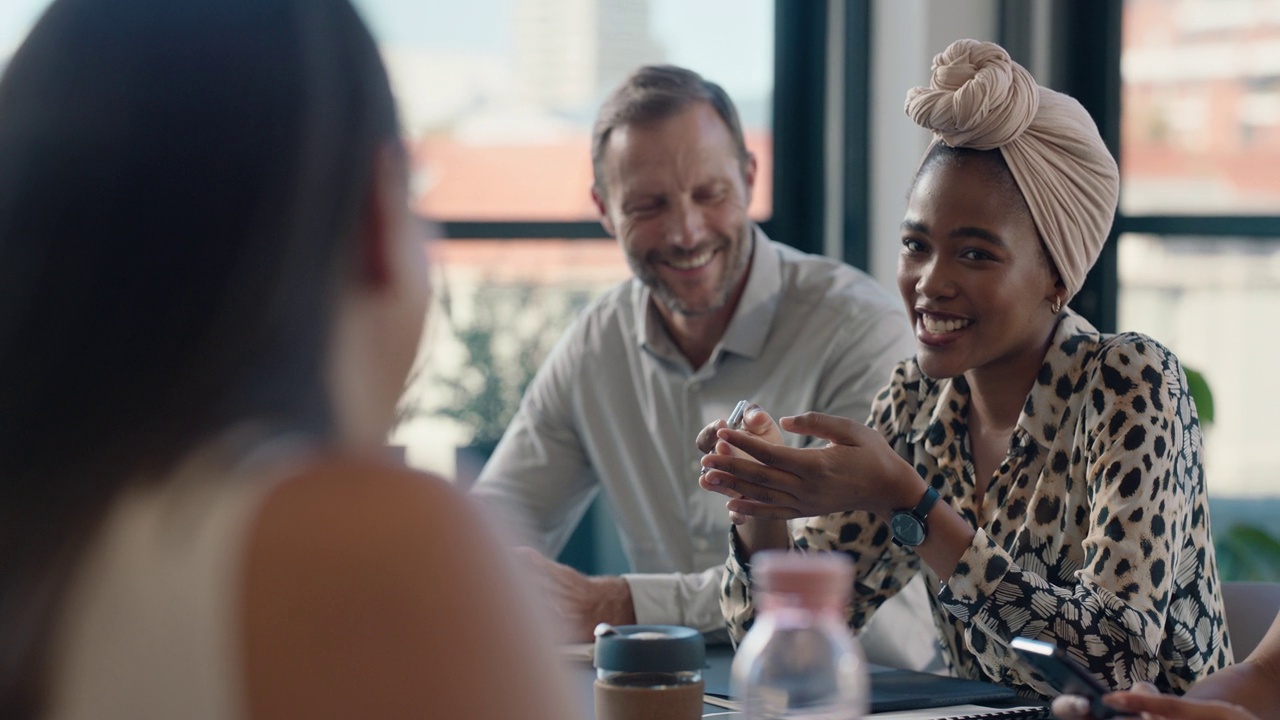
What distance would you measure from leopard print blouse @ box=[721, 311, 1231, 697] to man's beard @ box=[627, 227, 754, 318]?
75 cm

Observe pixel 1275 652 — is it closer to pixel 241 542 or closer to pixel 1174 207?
pixel 241 542

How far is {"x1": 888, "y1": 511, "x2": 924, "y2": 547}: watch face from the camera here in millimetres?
1687

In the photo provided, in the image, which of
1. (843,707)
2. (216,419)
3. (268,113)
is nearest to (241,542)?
(216,419)

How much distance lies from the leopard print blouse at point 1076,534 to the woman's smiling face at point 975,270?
0.22 feet

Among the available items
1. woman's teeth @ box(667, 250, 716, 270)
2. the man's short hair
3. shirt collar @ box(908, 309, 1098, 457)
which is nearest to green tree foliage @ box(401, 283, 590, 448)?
the man's short hair

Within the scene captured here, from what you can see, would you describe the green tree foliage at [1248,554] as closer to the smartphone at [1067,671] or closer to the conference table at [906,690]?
the conference table at [906,690]

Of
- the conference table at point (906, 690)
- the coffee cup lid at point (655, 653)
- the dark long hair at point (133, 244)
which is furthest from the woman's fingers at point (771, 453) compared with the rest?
the dark long hair at point (133, 244)

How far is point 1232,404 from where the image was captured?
3.43 m

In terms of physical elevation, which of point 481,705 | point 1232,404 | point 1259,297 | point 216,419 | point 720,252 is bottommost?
point 1232,404

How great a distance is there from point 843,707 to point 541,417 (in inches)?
67.6

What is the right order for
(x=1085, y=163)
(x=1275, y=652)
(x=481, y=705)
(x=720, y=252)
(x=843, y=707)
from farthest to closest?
(x=720, y=252) → (x=1085, y=163) → (x=1275, y=652) → (x=843, y=707) → (x=481, y=705)

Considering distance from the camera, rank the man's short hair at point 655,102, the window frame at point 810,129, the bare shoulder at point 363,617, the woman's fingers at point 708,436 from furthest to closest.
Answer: the window frame at point 810,129 → the man's short hair at point 655,102 → the woman's fingers at point 708,436 → the bare shoulder at point 363,617

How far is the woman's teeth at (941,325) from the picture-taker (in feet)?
6.15

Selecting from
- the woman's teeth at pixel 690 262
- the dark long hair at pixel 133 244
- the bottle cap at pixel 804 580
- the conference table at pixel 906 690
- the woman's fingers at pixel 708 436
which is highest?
the dark long hair at pixel 133 244
